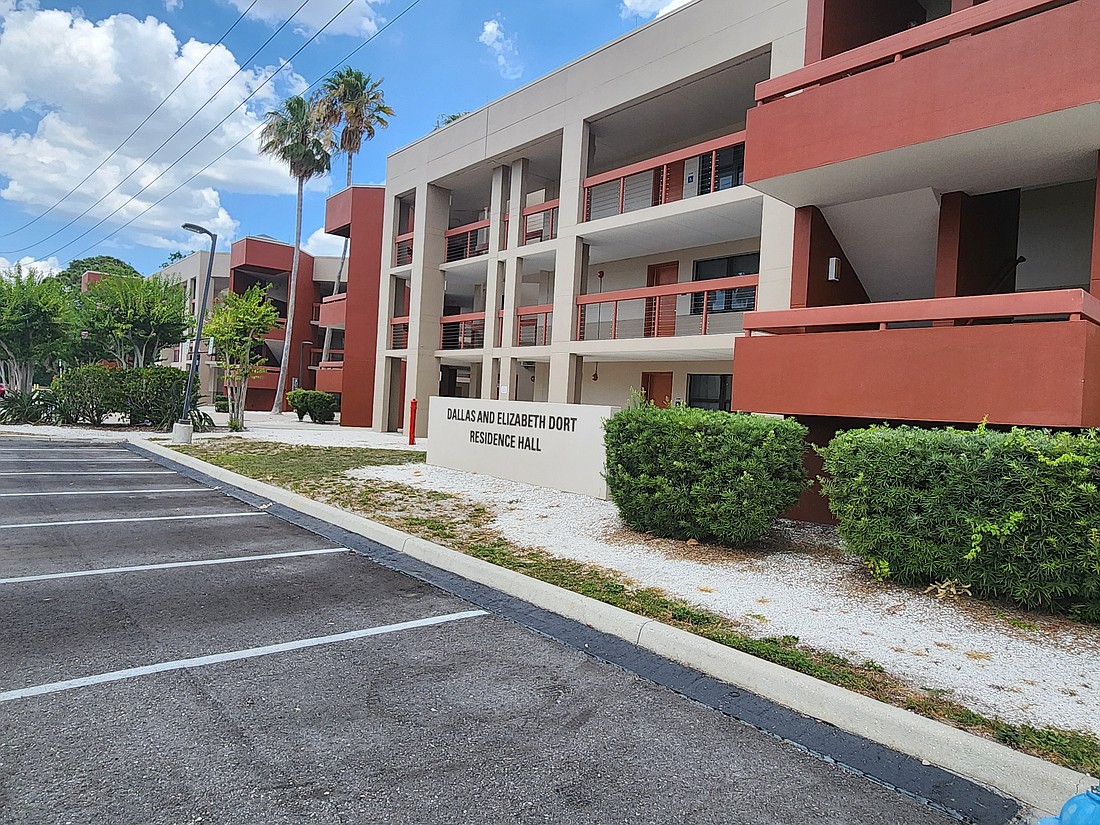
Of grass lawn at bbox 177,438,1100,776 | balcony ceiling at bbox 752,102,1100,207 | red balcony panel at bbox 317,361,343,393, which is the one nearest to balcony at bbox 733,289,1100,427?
balcony ceiling at bbox 752,102,1100,207

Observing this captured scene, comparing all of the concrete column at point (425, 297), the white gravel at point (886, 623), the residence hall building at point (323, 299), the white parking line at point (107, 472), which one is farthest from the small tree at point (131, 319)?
the white gravel at point (886, 623)

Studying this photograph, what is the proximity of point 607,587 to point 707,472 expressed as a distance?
2062 mm

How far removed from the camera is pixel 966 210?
954 centimetres

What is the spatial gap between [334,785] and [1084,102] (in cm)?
852

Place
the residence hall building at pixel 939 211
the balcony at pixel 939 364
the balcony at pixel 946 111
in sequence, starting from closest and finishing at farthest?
the balcony at pixel 939 364
the residence hall building at pixel 939 211
the balcony at pixel 946 111

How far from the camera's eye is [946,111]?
779cm

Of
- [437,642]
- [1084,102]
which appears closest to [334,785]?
[437,642]

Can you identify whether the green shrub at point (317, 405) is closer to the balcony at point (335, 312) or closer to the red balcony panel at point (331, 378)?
the red balcony panel at point (331, 378)

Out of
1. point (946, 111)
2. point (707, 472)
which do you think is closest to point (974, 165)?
point (946, 111)

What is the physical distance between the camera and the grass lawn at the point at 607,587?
3.61 m

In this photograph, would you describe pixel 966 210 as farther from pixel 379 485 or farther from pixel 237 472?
pixel 237 472

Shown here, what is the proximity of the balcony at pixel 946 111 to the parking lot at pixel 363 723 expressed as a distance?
22.5ft

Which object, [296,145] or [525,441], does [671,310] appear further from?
[296,145]

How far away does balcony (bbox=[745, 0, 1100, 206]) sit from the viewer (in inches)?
278
